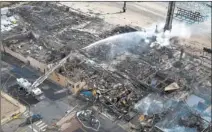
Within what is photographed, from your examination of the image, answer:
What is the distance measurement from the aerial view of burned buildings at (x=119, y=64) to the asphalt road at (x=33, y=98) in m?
0.97

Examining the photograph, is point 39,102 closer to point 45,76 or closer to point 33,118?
point 33,118

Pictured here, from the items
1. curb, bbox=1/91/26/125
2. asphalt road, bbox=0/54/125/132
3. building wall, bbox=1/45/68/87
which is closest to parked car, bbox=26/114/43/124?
asphalt road, bbox=0/54/125/132

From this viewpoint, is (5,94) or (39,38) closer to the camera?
(5,94)

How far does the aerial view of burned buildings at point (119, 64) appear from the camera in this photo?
140ft

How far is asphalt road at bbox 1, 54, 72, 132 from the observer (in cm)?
4100

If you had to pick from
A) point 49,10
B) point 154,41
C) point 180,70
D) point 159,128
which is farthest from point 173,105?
point 49,10

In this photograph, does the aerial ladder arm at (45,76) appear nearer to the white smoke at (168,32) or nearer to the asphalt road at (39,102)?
the asphalt road at (39,102)

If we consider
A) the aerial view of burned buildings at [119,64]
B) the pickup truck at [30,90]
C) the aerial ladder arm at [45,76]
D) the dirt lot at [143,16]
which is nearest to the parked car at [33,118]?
the pickup truck at [30,90]

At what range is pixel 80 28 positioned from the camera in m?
59.7

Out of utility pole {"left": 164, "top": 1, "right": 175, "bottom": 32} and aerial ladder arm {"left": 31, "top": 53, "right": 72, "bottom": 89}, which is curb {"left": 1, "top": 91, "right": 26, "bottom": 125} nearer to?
aerial ladder arm {"left": 31, "top": 53, "right": 72, "bottom": 89}

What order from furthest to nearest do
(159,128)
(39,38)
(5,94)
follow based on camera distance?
1. (39,38)
2. (5,94)
3. (159,128)

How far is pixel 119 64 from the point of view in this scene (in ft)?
166

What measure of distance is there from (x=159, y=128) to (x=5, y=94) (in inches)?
691

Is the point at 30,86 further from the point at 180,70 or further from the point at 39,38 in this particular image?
the point at 180,70
